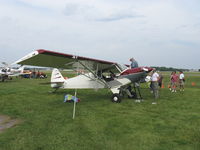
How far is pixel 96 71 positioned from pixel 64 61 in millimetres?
2207

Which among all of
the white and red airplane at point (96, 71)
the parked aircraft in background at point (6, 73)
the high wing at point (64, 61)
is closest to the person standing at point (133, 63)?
the white and red airplane at point (96, 71)

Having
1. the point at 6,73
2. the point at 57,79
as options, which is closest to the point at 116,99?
the point at 57,79

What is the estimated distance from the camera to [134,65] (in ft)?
34.4

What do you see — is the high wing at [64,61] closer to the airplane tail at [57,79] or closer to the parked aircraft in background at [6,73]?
the airplane tail at [57,79]

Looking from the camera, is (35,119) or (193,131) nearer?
(193,131)

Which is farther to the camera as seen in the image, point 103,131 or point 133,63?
point 133,63

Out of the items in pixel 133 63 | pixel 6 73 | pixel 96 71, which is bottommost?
pixel 96 71

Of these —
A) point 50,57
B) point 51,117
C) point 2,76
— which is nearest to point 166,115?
point 51,117

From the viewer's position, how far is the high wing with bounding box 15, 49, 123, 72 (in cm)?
740

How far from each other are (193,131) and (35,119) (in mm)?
5052

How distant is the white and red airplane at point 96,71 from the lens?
8.19 meters

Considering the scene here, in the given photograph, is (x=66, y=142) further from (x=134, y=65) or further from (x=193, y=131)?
(x=134, y=65)

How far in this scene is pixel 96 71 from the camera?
10.3 metres

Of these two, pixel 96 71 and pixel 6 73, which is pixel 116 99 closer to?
pixel 96 71
